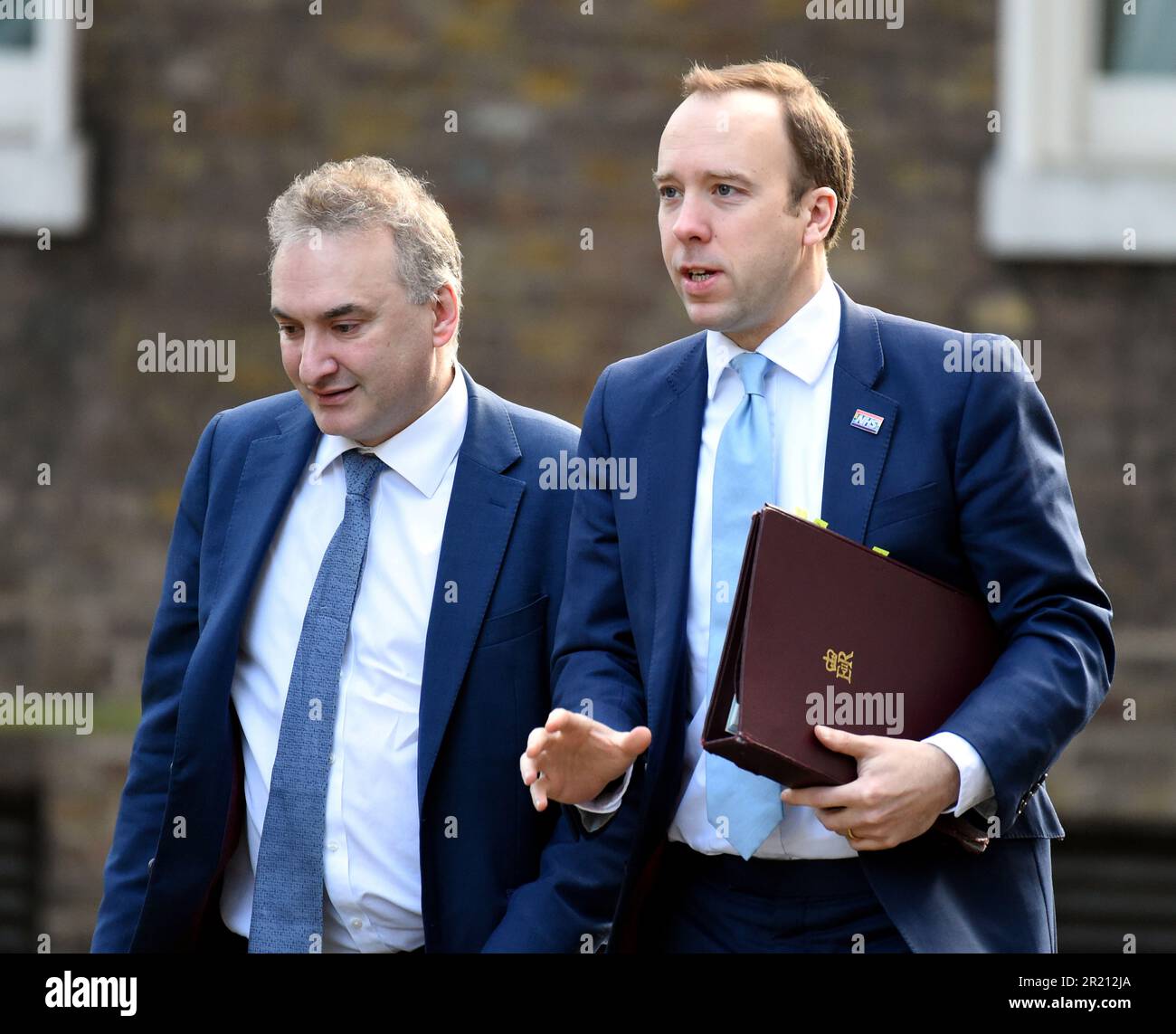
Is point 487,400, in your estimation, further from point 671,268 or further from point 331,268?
point 671,268

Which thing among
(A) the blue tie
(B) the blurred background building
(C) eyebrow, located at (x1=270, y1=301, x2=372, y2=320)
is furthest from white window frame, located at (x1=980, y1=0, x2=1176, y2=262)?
(A) the blue tie

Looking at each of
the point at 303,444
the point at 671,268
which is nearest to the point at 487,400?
the point at 303,444

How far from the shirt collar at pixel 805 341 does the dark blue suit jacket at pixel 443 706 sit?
20.9 inches

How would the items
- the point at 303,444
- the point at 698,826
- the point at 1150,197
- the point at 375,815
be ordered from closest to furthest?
1. the point at 698,826
2. the point at 375,815
3. the point at 303,444
4. the point at 1150,197

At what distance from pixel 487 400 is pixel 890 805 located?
4.10ft

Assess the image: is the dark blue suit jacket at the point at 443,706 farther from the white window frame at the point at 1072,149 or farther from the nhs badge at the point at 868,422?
the white window frame at the point at 1072,149

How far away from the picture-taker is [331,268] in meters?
3.08

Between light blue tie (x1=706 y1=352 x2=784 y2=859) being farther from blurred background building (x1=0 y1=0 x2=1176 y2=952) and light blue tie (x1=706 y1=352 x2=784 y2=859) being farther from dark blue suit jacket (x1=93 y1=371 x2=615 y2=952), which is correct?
blurred background building (x1=0 y1=0 x2=1176 y2=952)

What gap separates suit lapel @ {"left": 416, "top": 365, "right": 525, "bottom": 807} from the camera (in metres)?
3.02

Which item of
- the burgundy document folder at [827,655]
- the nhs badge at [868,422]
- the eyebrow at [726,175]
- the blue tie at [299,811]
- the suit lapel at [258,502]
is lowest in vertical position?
the blue tie at [299,811]

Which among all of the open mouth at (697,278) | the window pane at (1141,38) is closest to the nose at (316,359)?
the open mouth at (697,278)

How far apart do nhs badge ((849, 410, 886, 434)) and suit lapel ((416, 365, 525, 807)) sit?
716mm

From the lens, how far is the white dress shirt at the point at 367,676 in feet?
9.96

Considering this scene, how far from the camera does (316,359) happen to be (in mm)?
3074
